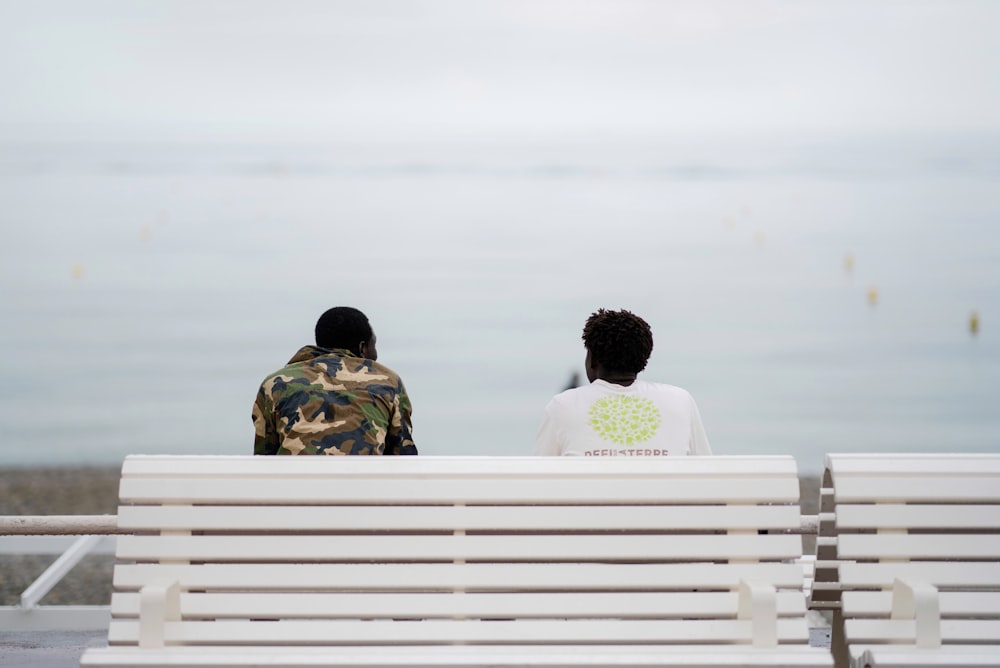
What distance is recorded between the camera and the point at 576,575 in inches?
89.6

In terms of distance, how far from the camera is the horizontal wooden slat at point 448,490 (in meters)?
2.27

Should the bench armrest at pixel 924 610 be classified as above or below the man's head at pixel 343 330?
below

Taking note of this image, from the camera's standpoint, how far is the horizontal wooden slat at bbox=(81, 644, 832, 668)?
2137 mm

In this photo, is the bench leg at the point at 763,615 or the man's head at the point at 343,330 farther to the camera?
the man's head at the point at 343,330

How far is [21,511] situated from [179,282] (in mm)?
4381

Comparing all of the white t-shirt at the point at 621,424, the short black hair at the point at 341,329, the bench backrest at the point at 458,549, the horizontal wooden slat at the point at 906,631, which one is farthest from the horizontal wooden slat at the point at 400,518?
the short black hair at the point at 341,329

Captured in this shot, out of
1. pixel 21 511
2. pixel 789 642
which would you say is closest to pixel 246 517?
pixel 789 642

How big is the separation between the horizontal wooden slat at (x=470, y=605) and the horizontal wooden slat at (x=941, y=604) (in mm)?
90

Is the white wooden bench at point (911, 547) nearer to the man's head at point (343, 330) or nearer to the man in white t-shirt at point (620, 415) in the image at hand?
the man in white t-shirt at point (620, 415)

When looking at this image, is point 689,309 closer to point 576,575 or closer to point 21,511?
point 21,511

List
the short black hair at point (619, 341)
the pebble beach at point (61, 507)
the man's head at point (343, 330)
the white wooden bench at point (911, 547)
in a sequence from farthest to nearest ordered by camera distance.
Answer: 1. the pebble beach at point (61, 507)
2. the man's head at point (343, 330)
3. the short black hair at point (619, 341)
4. the white wooden bench at point (911, 547)

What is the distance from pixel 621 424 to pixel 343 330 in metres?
0.73

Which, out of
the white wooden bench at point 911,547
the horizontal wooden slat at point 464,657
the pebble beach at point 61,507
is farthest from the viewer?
the pebble beach at point 61,507

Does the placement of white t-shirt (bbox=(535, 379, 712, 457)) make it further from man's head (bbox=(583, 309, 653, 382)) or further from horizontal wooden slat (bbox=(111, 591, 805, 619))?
horizontal wooden slat (bbox=(111, 591, 805, 619))
